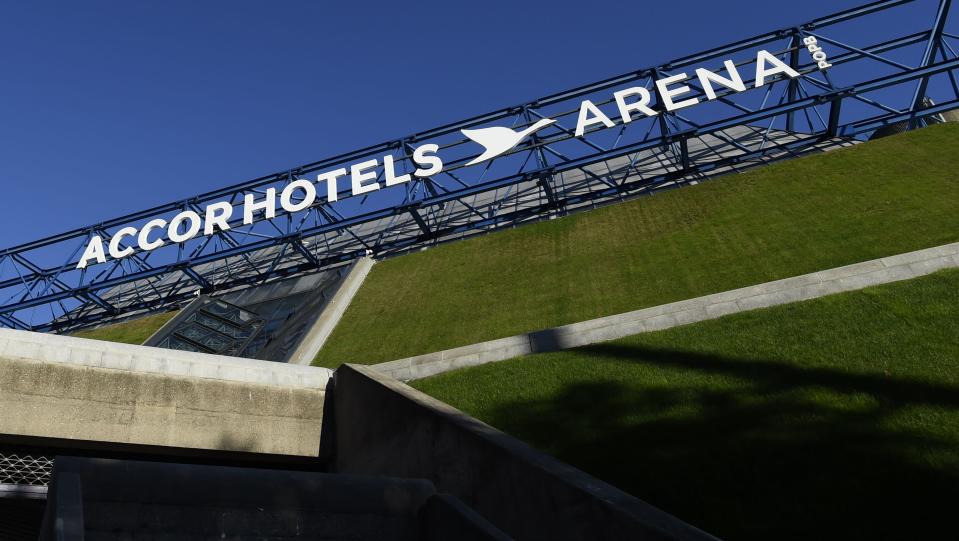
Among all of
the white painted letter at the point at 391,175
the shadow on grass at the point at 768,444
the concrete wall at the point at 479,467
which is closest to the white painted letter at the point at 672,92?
the white painted letter at the point at 391,175

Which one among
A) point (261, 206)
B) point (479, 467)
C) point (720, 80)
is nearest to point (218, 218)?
point (261, 206)

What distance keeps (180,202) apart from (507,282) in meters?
20.0

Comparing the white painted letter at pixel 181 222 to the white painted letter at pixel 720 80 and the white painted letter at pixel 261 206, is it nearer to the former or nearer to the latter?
the white painted letter at pixel 261 206

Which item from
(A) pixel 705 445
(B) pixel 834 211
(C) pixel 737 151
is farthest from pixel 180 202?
(A) pixel 705 445

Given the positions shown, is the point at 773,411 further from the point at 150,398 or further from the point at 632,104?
the point at 632,104

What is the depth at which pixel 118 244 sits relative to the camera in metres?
35.8

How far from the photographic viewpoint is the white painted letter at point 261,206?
33812mm

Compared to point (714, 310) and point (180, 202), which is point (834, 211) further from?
point (180, 202)

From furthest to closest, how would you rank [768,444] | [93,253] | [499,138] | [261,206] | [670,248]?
[93,253] < [261,206] < [499,138] < [670,248] < [768,444]

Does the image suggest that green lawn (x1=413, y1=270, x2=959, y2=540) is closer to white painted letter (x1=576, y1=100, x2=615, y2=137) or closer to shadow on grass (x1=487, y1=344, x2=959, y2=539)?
shadow on grass (x1=487, y1=344, x2=959, y2=539)

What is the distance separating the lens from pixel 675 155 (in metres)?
31.7

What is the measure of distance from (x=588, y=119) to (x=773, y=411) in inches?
892

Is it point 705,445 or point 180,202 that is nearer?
point 705,445

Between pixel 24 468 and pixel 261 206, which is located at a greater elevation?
pixel 261 206
